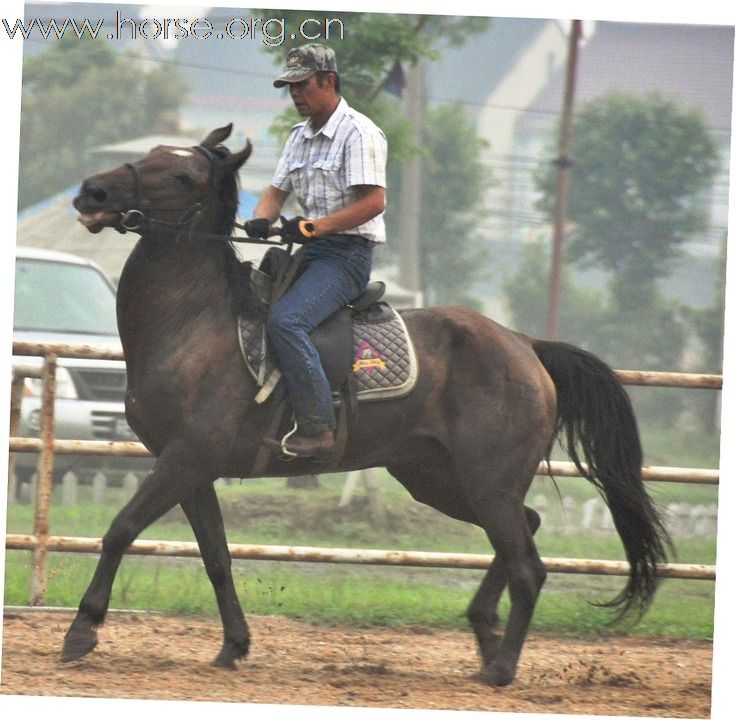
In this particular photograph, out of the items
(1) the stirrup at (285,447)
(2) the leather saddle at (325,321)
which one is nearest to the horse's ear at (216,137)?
(2) the leather saddle at (325,321)

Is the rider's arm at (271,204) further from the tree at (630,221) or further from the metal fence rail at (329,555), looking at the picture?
the tree at (630,221)

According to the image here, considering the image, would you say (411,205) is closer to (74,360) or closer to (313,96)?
(74,360)

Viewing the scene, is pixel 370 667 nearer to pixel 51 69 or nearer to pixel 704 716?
pixel 704 716

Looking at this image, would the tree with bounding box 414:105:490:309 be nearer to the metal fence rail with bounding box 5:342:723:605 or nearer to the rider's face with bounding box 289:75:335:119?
the metal fence rail with bounding box 5:342:723:605

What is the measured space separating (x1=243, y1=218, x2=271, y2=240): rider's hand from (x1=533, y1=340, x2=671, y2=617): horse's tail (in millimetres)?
1671

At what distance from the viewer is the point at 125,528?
21.0 feet

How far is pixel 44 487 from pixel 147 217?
2500 mm

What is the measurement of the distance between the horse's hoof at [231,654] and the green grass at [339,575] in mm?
1468

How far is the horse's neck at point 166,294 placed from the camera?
6.77 m

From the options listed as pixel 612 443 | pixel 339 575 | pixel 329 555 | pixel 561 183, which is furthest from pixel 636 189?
pixel 612 443

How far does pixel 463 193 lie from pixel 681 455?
1809cm

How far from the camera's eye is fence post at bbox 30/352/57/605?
8336 millimetres

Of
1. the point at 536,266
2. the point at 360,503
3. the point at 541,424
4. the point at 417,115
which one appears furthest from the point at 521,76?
the point at 541,424

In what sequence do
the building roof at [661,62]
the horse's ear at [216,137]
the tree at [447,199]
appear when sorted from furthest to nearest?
the building roof at [661,62], the tree at [447,199], the horse's ear at [216,137]
